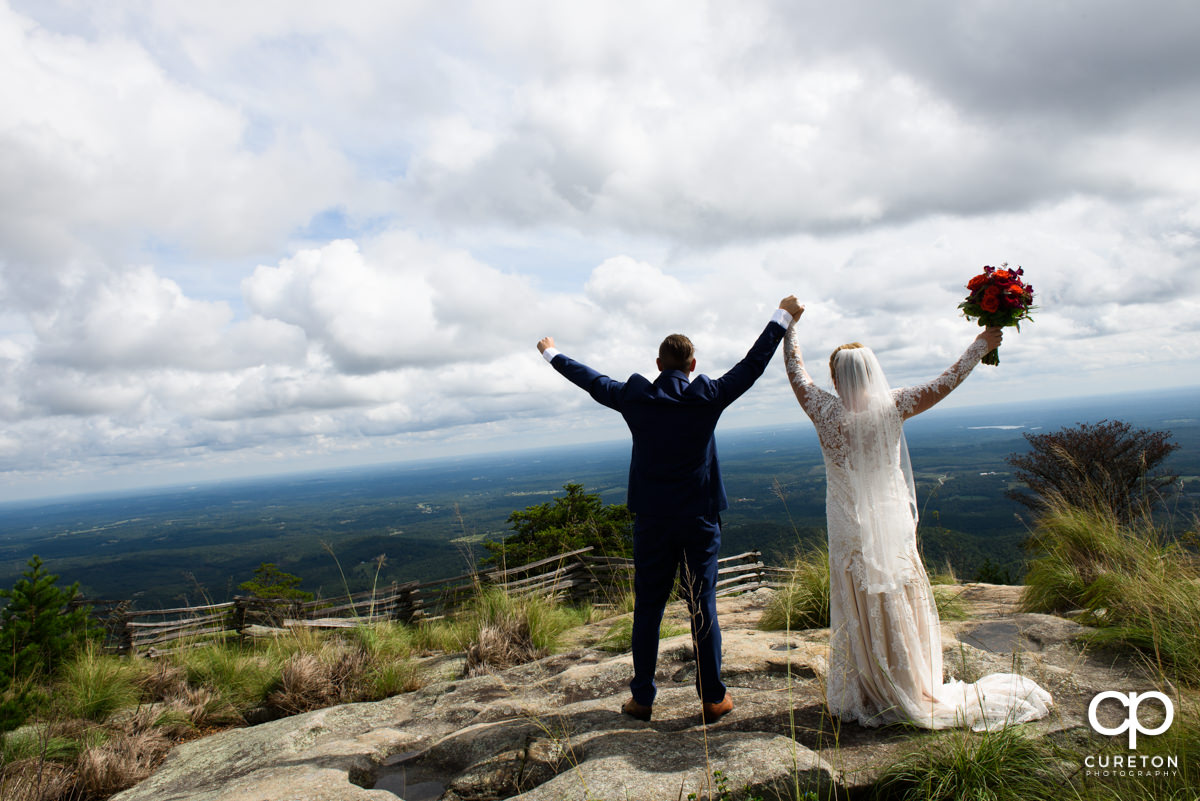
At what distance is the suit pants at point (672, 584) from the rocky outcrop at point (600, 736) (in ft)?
0.80

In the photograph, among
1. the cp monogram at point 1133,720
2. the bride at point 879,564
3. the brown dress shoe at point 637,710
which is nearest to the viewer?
the cp monogram at point 1133,720

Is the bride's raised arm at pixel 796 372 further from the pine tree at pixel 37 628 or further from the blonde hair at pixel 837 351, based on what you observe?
the pine tree at pixel 37 628

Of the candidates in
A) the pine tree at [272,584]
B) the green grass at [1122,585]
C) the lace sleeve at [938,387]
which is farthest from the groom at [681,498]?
the pine tree at [272,584]

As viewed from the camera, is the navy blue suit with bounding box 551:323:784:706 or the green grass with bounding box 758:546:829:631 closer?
the navy blue suit with bounding box 551:323:784:706

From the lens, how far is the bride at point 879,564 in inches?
Answer: 113

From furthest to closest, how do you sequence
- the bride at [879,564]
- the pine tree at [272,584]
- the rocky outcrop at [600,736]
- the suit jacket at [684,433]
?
the pine tree at [272,584], the suit jacket at [684,433], the bride at [879,564], the rocky outcrop at [600,736]

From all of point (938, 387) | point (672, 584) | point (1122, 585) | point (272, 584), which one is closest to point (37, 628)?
point (672, 584)

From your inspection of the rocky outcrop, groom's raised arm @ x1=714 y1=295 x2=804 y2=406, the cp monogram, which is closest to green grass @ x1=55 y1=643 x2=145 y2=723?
the rocky outcrop

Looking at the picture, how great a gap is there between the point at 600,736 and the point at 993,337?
9.54ft

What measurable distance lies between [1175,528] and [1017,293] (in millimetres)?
4068

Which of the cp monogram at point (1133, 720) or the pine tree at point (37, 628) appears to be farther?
the pine tree at point (37, 628)

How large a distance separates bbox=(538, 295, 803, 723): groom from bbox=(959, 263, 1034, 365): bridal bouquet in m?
0.97

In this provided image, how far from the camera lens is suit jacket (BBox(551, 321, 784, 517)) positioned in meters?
3.06

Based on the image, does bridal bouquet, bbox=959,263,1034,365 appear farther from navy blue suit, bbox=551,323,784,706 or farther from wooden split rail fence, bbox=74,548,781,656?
wooden split rail fence, bbox=74,548,781,656
